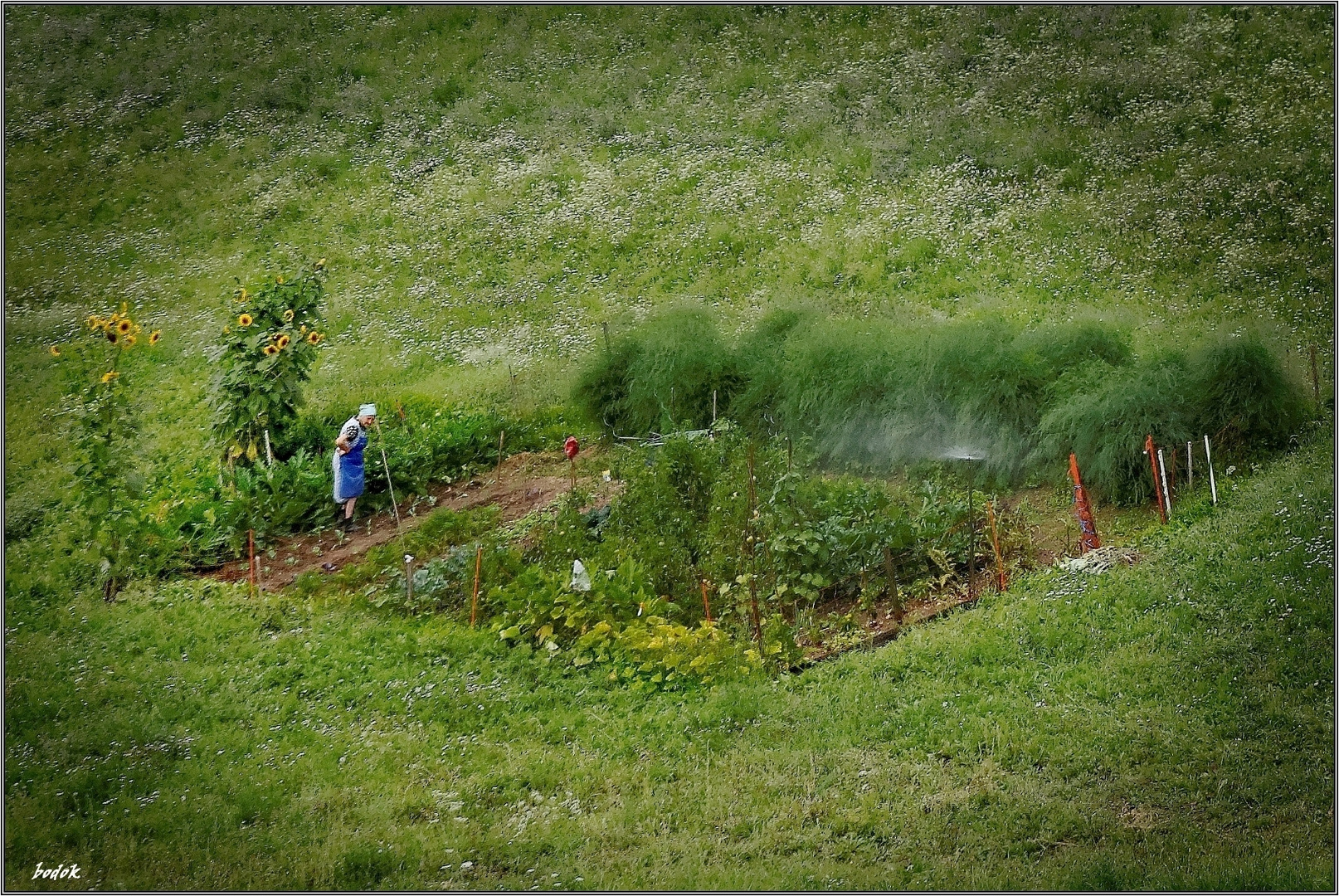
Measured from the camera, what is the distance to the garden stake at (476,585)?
8531 millimetres

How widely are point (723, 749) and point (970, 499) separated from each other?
2289 mm

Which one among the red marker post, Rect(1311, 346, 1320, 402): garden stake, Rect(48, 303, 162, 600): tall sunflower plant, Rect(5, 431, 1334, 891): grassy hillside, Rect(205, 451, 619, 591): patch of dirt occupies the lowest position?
Rect(5, 431, 1334, 891): grassy hillside

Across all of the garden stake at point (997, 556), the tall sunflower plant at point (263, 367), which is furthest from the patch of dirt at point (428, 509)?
the garden stake at point (997, 556)

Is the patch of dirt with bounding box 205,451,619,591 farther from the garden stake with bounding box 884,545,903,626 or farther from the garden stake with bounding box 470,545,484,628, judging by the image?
the garden stake with bounding box 884,545,903,626

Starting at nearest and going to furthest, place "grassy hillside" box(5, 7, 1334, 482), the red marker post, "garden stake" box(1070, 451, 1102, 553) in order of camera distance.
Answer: "garden stake" box(1070, 451, 1102, 553) < the red marker post < "grassy hillside" box(5, 7, 1334, 482)

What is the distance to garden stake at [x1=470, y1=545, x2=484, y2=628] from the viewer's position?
853cm

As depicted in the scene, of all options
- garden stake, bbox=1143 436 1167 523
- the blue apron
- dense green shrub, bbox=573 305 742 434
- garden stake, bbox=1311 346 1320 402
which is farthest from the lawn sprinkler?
the blue apron

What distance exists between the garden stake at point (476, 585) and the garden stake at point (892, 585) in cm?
253

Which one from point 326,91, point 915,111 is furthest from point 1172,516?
point 326,91

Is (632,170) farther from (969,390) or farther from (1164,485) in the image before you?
(1164,485)

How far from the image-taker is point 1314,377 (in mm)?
9820

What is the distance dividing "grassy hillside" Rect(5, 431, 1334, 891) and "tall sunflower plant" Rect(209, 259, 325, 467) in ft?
5.83

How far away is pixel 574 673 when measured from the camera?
Answer: 806 centimetres

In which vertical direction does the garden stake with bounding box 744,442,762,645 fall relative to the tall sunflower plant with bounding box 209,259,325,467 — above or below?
below
